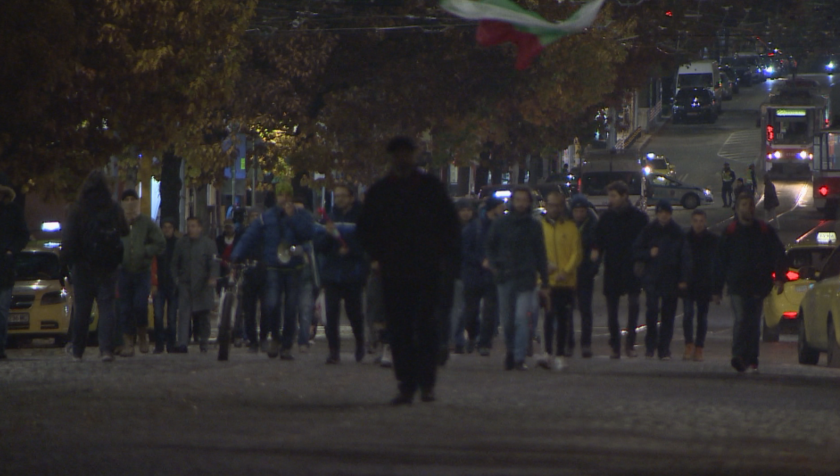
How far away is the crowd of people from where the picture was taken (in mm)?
8586

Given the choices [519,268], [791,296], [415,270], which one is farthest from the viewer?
[791,296]

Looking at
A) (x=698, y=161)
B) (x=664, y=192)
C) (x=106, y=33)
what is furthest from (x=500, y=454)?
(x=698, y=161)

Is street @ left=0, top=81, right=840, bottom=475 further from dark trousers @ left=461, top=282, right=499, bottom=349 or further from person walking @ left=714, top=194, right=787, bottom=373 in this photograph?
dark trousers @ left=461, top=282, right=499, bottom=349

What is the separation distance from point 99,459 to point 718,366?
851 centimetres

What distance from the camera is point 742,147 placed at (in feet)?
263

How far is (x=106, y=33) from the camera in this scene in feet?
73.6

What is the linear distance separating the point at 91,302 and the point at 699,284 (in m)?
6.25

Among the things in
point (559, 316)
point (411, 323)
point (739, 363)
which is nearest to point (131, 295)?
point (559, 316)

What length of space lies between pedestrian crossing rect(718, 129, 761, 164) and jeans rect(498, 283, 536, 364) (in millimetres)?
62902

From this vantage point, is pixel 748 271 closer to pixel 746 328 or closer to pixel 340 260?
pixel 746 328

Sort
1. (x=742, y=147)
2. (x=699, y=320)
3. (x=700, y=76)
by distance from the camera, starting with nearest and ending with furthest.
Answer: (x=699, y=320)
(x=742, y=147)
(x=700, y=76)

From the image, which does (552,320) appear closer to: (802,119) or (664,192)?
(664,192)

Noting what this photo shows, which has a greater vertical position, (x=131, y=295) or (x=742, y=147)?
(x=742, y=147)

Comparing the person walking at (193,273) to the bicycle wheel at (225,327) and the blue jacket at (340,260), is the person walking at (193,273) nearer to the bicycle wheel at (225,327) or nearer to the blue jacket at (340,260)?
the bicycle wheel at (225,327)
